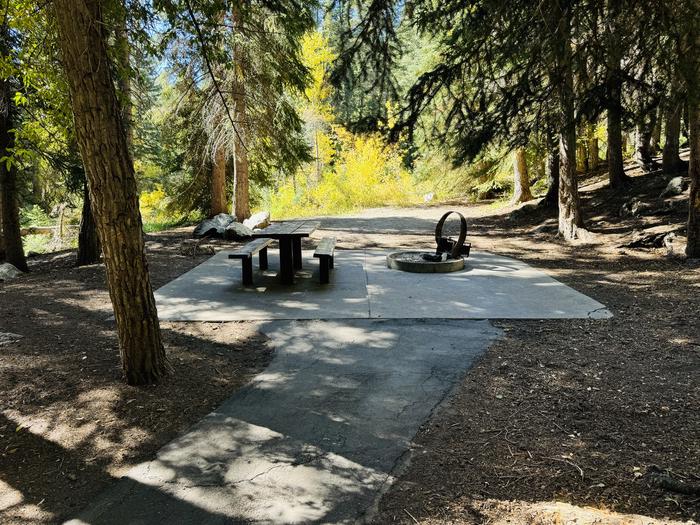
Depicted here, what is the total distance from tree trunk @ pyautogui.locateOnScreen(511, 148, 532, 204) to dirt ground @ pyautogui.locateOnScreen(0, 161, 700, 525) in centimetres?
1057

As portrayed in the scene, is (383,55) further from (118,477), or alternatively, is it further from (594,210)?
(594,210)

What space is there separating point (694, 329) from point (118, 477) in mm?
5526

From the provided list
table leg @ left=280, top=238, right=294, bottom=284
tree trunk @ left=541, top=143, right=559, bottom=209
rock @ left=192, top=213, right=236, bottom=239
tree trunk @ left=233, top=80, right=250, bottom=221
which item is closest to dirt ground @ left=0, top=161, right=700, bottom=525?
table leg @ left=280, top=238, right=294, bottom=284

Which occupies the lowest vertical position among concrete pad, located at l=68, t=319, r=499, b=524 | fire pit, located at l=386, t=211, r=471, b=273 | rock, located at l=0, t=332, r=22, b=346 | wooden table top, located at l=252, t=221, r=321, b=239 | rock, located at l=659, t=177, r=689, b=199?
concrete pad, located at l=68, t=319, r=499, b=524

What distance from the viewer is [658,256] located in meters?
9.09

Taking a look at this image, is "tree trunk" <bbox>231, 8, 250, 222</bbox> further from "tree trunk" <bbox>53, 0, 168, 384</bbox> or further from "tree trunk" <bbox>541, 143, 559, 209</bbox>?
"tree trunk" <bbox>541, 143, 559, 209</bbox>

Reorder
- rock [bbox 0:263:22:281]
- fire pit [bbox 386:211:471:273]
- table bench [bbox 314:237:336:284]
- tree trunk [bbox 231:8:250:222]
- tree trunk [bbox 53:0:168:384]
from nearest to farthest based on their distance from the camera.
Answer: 1. tree trunk [bbox 53:0:168:384]
2. table bench [bbox 314:237:336:284]
3. fire pit [bbox 386:211:471:273]
4. rock [bbox 0:263:22:281]
5. tree trunk [bbox 231:8:250:222]

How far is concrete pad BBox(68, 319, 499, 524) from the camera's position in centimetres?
263

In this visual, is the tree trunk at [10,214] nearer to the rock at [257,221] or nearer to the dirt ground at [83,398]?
the dirt ground at [83,398]

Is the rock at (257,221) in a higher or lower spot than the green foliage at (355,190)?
lower

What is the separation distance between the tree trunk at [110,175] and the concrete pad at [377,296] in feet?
6.13

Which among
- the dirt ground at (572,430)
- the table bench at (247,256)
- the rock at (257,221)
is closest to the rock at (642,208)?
the dirt ground at (572,430)

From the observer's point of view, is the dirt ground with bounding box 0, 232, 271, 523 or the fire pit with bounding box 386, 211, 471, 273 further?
the fire pit with bounding box 386, 211, 471, 273

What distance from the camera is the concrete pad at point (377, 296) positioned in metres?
6.09
